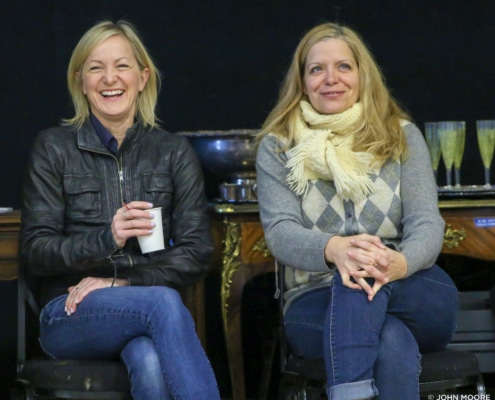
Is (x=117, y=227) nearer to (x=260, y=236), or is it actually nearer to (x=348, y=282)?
(x=348, y=282)

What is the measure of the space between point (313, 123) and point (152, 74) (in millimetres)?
512

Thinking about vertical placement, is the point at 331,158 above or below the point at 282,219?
above

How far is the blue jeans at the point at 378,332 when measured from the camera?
2.57 metres

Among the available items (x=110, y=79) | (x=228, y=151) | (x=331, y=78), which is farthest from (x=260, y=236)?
(x=110, y=79)

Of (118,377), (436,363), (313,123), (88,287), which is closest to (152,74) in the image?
(313,123)

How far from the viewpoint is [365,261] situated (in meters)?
2.66

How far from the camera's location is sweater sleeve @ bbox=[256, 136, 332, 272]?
9.23 ft

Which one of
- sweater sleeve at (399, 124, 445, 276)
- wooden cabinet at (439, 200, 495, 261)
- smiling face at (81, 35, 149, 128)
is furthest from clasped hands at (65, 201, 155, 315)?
wooden cabinet at (439, 200, 495, 261)

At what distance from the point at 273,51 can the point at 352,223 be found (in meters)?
1.29

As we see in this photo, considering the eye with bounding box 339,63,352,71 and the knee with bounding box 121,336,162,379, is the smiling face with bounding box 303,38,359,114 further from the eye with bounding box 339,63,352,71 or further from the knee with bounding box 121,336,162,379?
the knee with bounding box 121,336,162,379

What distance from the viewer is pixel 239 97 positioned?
13.3 feet

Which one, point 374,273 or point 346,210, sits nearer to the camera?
point 374,273

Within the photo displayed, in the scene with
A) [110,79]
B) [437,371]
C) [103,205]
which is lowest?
[437,371]

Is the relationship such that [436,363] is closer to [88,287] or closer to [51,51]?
[88,287]
